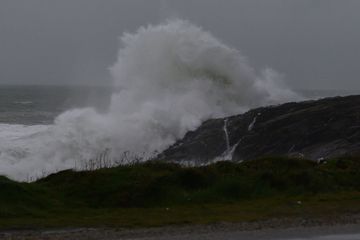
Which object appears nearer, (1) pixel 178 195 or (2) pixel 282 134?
(1) pixel 178 195

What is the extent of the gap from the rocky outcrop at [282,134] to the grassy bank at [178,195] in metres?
6.67

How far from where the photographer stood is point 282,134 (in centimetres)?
2292

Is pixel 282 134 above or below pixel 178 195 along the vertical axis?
above

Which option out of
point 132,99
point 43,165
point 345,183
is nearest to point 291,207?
point 345,183

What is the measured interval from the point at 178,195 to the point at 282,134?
11.0 m

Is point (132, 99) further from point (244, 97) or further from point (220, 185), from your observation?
point (220, 185)

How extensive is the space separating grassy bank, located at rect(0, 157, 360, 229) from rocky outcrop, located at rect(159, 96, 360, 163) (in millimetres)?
6675

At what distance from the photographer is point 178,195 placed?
41.4 feet

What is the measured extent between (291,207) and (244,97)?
949 inches

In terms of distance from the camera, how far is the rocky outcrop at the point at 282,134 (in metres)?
21.7

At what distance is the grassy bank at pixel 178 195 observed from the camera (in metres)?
11.1

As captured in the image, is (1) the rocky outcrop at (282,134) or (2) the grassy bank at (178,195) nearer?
(2) the grassy bank at (178,195)

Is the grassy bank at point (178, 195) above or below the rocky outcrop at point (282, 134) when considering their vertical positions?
below

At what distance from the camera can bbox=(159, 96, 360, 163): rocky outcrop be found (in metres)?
21.7
